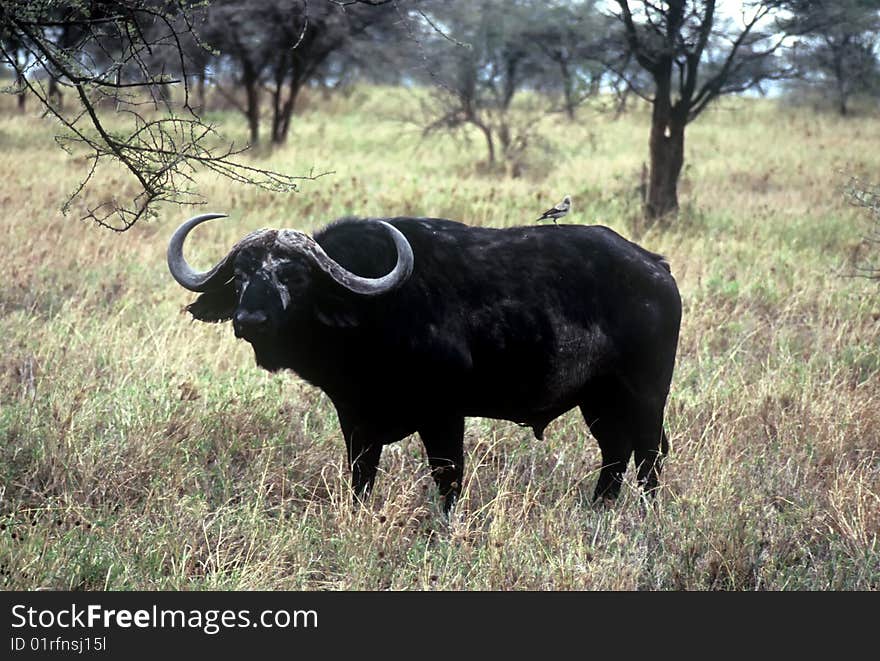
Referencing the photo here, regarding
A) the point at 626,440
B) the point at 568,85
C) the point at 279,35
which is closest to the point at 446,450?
the point at 626,440

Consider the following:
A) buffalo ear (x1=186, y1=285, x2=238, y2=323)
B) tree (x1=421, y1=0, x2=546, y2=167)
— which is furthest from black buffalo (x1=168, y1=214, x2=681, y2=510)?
tree (x1=421, y1=0, x2=546, y2=167)

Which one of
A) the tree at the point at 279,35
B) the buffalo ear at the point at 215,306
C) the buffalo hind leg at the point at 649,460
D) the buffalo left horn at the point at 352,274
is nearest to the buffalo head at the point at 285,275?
the buffalo left horn at the point at 352,274

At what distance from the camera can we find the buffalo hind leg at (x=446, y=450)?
422 cm

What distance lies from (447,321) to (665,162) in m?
8.53

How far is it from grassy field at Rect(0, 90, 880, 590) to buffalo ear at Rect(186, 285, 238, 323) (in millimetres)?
770

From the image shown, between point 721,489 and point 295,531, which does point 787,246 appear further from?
point 295,531

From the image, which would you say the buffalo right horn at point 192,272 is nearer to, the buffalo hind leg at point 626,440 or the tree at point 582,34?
the buffalo hind leg at point 626,440

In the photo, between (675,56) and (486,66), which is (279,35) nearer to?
(486,66)

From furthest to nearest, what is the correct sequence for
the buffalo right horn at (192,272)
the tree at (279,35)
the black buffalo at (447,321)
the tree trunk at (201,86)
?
the tree at (279,35) → the tree trunk at (201,86) → the buffalo right horn at (192,272) → the black buffalo at (447,321)

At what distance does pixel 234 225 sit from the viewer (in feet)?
33.5

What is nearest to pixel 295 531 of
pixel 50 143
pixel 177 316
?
pixel 177 316

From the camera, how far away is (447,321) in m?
4.14

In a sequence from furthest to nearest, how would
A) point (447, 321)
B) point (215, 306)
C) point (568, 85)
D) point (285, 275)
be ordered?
1. point (568, 85)
2. point (215, 306)
3. point (447, 321)
4. point (285, 275)

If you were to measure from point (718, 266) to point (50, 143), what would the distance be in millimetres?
11882
